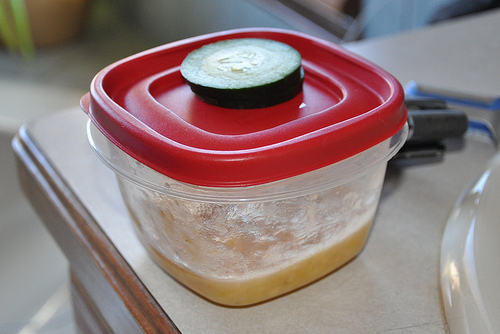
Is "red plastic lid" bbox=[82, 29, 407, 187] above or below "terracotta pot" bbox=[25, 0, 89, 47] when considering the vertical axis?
above

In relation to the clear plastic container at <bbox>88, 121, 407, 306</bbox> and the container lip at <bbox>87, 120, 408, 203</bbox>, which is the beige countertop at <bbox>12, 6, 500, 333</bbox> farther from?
the container lip at <bbox>87, 120, 408, 203</bbox>

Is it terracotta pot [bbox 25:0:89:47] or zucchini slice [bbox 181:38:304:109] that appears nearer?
zucchini slice [bbox 181:38:304:109]

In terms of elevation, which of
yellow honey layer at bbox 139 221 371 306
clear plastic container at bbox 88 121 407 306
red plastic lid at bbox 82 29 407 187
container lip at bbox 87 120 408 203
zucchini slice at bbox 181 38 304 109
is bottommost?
yellow honey layer at bbox 139 221 371 306

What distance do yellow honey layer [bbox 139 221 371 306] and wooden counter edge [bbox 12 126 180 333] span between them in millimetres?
38

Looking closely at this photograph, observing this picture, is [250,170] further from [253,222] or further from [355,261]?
[355,261]

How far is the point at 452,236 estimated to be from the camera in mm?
498

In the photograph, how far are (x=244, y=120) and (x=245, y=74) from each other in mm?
52

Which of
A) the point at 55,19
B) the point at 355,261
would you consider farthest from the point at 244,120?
the point at 55,19

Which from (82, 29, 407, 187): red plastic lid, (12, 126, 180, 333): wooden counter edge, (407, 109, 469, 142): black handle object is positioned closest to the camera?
(82, 29, 407, 187): red plastic lid

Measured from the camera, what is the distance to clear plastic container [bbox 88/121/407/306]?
0.38m

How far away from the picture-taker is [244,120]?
416mm

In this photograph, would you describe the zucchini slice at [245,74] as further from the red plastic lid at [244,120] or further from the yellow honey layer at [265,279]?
Answer: the yellow honey layer at [265,279]

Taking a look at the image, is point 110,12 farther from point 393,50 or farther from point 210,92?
point 210,92

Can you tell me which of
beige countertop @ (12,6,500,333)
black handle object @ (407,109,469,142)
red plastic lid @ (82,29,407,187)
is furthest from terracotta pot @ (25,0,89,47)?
black handle object @ (407,109,469,142)
